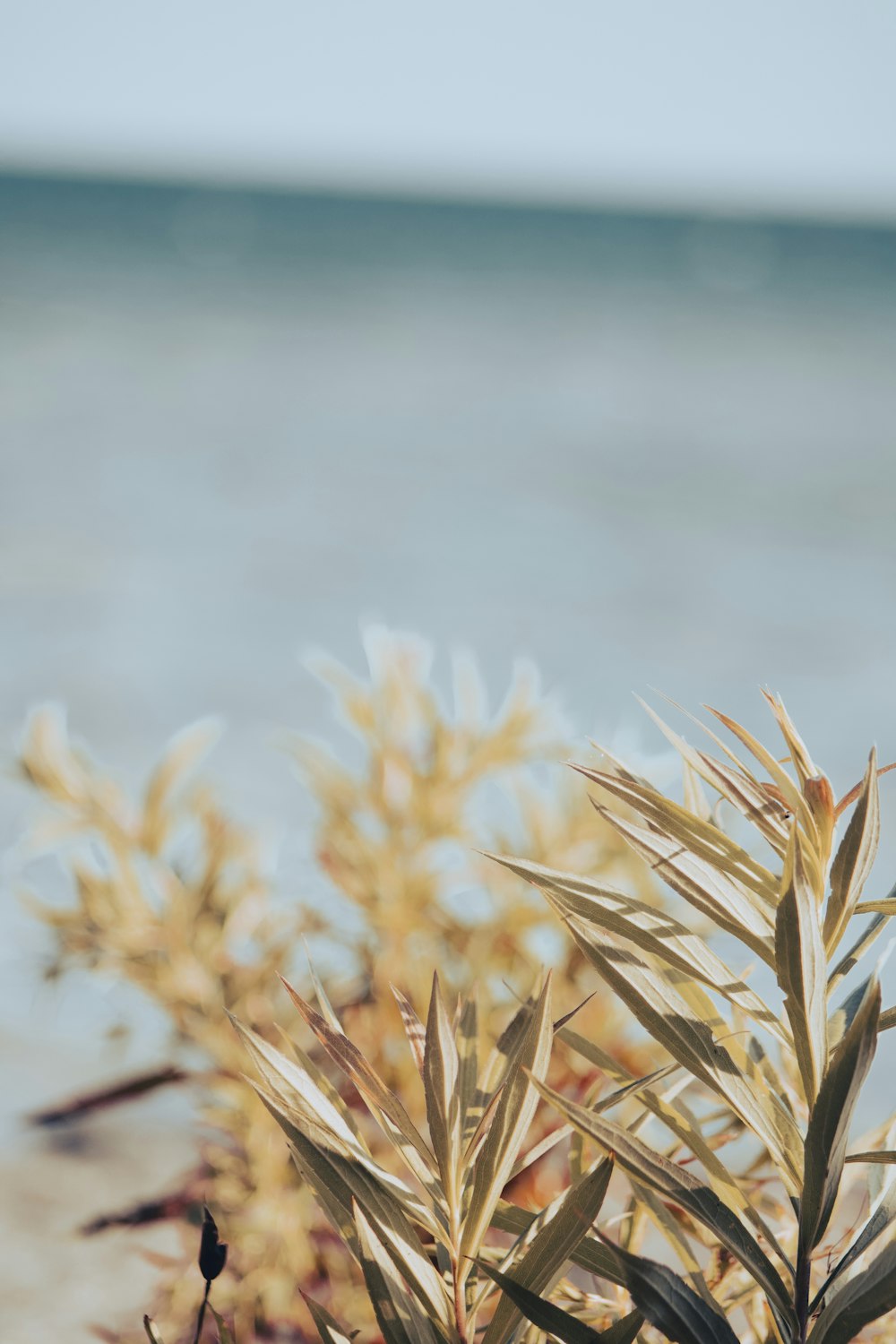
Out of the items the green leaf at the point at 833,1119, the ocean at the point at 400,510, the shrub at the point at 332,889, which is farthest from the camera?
the ocean at the point at 400,510

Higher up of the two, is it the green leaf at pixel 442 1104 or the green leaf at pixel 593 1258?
the green leaf at pixel 442 1104

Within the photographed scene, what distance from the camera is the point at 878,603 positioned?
3.64 meters

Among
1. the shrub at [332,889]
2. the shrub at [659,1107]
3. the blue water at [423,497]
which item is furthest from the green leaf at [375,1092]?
the blue water at [423,497]

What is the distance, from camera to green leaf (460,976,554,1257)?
217 millimetres

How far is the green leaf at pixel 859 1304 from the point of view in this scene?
174 millimetres

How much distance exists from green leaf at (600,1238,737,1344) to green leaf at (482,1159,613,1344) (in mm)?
13

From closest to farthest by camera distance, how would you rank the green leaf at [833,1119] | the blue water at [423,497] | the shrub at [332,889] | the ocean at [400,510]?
1. the green leaf at [833,1119]
2. the shrub at [332,889]
3. the ocean at [400,510]
4. the blue water at [423,497]

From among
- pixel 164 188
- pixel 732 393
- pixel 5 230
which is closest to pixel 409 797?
pixel 732 393

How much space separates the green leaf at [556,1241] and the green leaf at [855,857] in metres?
0.07

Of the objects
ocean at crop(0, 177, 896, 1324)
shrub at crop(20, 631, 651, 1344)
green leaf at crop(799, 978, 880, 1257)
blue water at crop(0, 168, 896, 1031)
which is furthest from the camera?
blue water at crop(0, 168, 896, 1031)

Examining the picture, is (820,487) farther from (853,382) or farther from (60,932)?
(60,932)

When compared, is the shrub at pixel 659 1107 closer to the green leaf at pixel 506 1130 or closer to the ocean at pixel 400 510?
the green leaf at pixel 506 1130

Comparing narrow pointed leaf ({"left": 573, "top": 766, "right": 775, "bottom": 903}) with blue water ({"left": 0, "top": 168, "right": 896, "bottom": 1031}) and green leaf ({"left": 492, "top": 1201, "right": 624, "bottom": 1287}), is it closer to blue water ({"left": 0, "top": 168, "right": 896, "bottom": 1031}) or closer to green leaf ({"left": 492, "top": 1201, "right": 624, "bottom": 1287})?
green leaf ({"left": 492, "top": 1201, "right": 624, "bottom": 1287})

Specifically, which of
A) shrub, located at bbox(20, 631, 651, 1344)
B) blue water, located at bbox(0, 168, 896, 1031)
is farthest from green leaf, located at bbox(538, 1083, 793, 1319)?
blue water, located at bbox(0, 168, 896, 1031)
